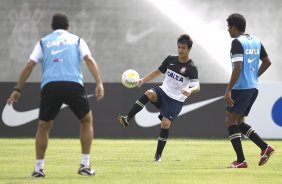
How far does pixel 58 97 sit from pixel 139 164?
2.68 metres

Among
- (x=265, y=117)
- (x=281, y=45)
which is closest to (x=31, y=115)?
(x=265, y=117)

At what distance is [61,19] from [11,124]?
1097 cm

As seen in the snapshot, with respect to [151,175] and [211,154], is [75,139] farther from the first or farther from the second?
[151,175]

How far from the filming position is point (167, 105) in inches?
512

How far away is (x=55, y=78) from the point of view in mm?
9562

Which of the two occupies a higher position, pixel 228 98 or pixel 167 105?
pixel 228 98

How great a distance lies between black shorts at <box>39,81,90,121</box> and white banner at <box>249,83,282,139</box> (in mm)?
10891

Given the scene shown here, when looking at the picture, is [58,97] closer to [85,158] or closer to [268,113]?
[85,158]

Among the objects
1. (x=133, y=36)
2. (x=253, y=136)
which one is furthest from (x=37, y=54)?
(x=133, y=36)

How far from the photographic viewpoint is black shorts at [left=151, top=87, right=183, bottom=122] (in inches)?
509

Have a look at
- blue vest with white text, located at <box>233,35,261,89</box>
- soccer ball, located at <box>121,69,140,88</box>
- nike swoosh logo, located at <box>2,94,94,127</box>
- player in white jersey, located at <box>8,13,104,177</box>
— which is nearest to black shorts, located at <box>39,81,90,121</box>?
player in white jersey, located at <box>8,13,104,177</box>

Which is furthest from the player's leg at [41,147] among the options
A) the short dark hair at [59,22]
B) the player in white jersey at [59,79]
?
the short dark hair at [59,22]

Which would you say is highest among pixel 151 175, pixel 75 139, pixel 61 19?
pixel 61 19

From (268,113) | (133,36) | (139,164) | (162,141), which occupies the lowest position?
(268,113)
